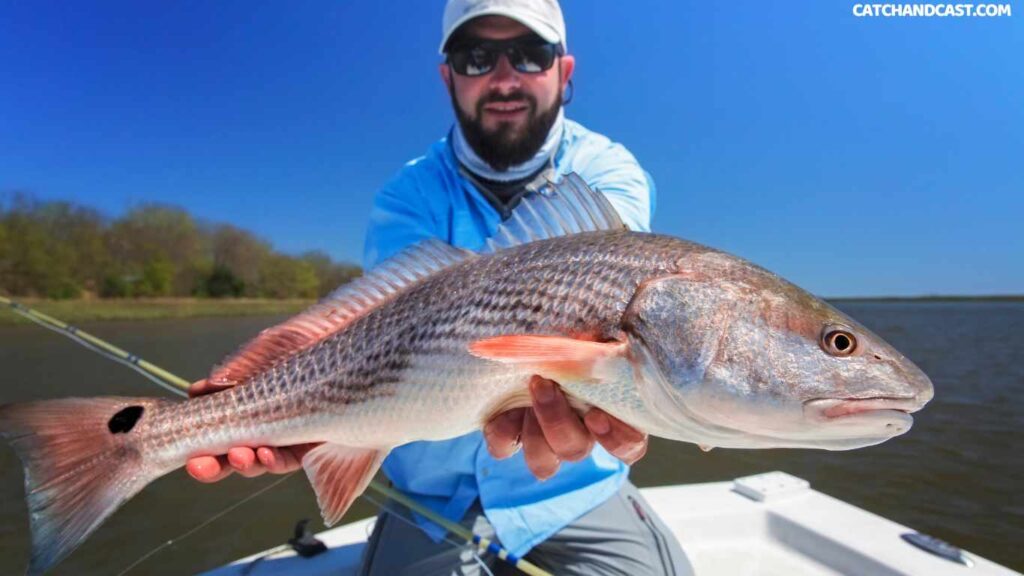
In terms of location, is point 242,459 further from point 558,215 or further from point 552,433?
point 558,215

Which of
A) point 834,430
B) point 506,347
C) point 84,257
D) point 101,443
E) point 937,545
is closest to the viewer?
point 834,430

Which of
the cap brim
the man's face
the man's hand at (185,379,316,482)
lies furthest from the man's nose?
the man's hand at (185,379,316,482)

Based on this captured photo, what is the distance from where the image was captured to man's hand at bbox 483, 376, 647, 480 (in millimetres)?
2115

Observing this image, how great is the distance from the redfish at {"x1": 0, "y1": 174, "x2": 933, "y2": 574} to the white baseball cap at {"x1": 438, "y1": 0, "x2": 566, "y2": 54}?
1.91 m

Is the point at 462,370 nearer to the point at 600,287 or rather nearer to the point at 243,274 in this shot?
the point at 600,287

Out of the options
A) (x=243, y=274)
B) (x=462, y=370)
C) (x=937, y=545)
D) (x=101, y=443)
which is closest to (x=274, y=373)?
Result: (x=101, y=443)

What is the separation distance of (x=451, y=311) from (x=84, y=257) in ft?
161

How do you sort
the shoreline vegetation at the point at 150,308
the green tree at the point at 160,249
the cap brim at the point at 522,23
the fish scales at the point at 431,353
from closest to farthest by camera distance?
1. the fish scales at the point at 431,353
2. the cap brim at the point at 522,23
3. the shoreline vegetation at the point at 150,308
4. the green tree at the point at 160,249

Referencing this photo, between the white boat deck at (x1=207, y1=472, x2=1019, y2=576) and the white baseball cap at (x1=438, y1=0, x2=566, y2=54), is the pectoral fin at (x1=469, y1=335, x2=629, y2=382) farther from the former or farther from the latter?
the white boat deck at (x1=207, y1=472, x2=1019, y2=576)

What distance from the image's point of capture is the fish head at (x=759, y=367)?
1646 mm

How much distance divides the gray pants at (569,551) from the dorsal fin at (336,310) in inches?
54.8

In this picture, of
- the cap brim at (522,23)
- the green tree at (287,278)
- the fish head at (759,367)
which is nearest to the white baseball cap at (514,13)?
the cap brim at (522,23)

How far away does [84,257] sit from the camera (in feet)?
136

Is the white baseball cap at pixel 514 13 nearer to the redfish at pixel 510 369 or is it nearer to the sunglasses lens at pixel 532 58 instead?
the sunglasses lens at pixel 532 58
